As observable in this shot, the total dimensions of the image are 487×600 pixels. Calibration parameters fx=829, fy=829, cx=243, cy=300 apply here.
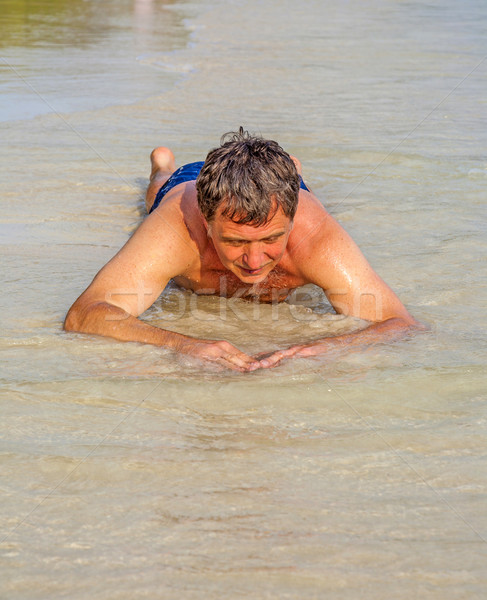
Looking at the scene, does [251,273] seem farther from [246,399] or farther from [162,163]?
[162,163]

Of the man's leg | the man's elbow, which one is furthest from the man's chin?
the man's leg

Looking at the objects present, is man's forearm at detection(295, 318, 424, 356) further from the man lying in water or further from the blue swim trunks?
the blue swim trunks

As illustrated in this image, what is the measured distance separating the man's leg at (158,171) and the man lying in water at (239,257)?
123cm

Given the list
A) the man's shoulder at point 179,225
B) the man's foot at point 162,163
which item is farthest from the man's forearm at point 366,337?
the man's foot at point 162,163

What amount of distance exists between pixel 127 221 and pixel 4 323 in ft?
5.72

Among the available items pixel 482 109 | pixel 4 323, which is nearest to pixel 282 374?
pixel 4 323

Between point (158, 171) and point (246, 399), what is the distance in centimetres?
288

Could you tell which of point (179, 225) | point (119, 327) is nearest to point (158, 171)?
point (179, 225)

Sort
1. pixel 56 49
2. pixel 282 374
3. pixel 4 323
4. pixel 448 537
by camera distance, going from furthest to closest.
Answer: pixel 56 49 < pixel 4 323 < pixel 282 374 < pixel 448 537

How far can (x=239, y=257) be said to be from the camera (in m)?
3.37

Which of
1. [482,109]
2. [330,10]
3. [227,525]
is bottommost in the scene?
[227,525]

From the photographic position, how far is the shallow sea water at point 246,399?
2.09 metres

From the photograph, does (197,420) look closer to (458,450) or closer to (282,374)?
(282,374)

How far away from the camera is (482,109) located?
8.00 meters
